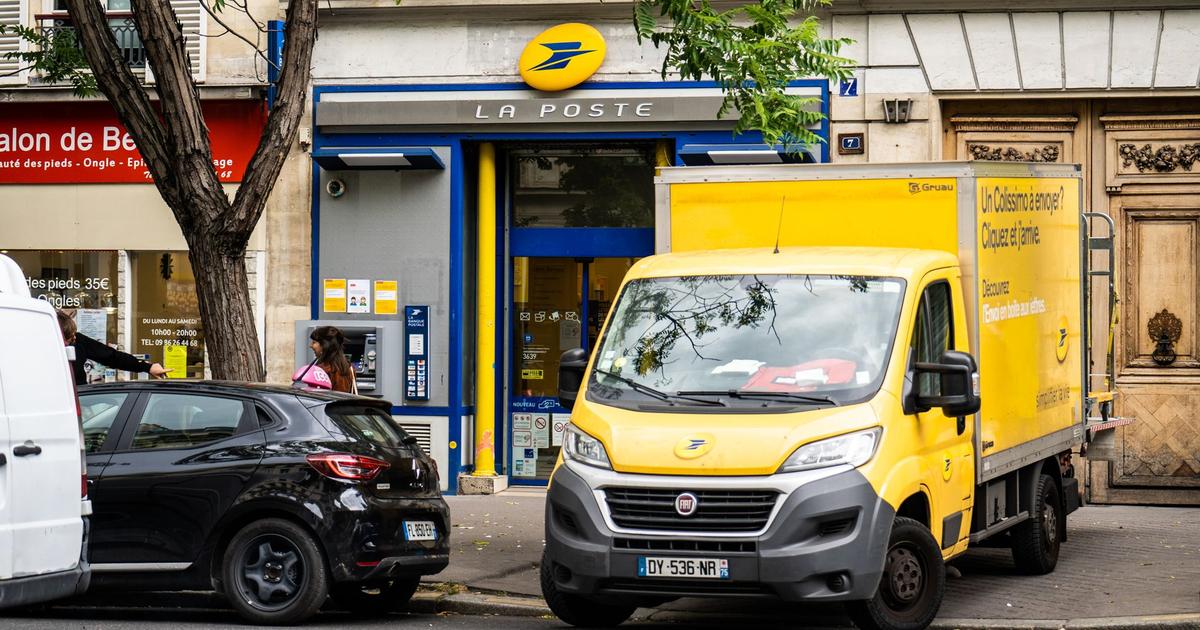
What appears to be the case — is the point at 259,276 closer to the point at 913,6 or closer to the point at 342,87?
the point at 342,87

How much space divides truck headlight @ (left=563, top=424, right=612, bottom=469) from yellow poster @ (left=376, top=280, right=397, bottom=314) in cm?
776

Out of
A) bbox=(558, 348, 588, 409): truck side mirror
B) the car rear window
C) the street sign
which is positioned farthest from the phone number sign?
bbox=(558, 348, 588, 409): truck side mirror

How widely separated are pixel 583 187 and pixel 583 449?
27.0 feet

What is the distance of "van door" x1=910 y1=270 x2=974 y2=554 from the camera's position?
8.54 meters

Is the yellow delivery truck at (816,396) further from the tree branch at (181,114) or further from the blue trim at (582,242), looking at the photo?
the blue trim at (582,242)

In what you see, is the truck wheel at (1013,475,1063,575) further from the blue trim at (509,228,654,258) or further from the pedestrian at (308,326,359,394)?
the blue trim at (509,228,654,258)

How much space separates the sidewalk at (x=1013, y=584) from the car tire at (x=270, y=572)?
1269 mm

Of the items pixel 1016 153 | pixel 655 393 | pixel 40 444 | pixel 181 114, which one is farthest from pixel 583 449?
pixel 1016 153

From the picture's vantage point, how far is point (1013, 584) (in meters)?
10.5

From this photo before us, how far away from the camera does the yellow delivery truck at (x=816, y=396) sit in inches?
305

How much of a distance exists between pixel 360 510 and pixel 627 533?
1.96 m

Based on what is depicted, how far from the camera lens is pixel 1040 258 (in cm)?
1055

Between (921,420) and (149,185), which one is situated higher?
(149,185)

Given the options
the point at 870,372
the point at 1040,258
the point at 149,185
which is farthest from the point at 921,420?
the point at 149,185
